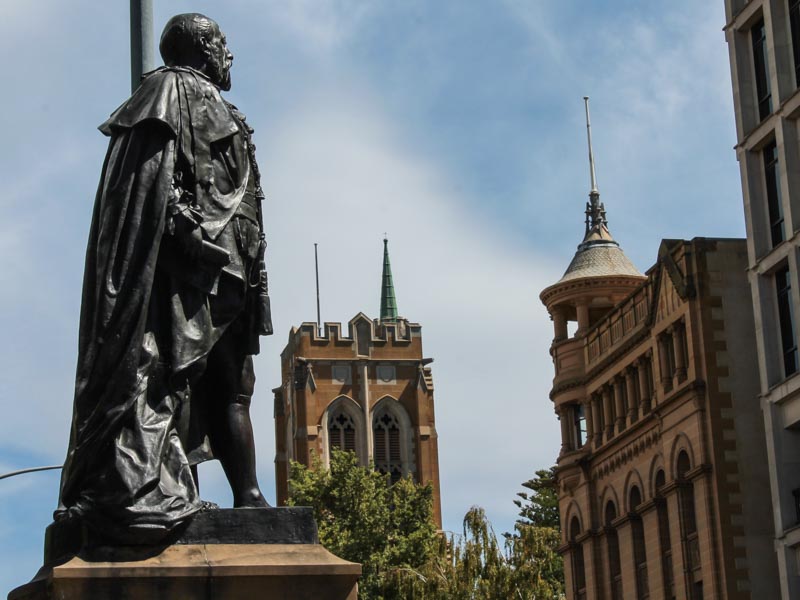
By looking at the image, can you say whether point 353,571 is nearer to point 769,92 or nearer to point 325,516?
point 769,92

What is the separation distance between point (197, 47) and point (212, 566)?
2794 millimetres

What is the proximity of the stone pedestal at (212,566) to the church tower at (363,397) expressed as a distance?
13097 cm

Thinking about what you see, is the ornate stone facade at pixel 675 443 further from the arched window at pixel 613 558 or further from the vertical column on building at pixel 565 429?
the vertical column on building at pixel 565 429

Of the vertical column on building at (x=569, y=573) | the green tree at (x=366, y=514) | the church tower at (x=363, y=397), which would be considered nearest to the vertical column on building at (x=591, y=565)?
the vertical column on building at (x=569, y=573)

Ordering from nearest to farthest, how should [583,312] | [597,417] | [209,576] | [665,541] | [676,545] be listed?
[209,576], [676,545], [665,541], [597,417], [583,312]

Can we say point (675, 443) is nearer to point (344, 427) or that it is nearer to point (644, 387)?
point (644, 387)

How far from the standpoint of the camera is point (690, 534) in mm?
50000

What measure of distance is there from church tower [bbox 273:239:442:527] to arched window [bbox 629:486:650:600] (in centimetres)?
8549

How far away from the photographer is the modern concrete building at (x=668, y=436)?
49000 mm

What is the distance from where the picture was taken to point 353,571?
28.6 feet

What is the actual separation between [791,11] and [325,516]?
4120 centimetres

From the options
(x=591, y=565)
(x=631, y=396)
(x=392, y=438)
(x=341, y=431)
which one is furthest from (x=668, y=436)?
(x=392, y=438)

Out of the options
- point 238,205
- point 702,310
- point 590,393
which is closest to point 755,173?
point 702,310

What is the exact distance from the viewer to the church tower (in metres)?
142
